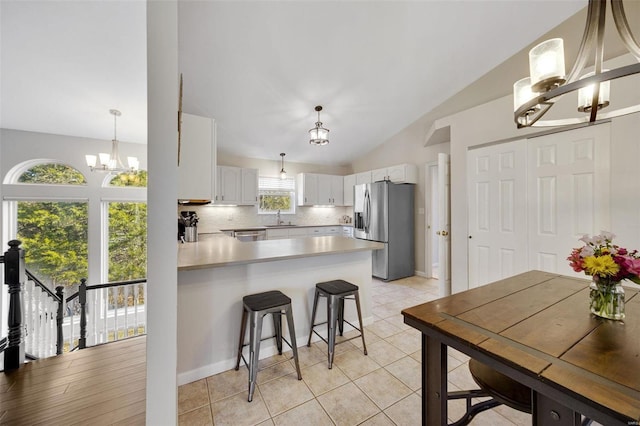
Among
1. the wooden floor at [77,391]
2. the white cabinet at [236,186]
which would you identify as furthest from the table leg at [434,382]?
the white cabinet at [236,186]

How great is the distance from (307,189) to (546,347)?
16.8 feet

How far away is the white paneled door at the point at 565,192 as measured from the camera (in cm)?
233

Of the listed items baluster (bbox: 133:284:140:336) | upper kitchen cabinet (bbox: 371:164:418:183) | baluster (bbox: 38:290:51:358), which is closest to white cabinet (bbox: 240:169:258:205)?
baluster (bbox: 133:284:140:336)

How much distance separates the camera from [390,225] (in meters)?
4.46

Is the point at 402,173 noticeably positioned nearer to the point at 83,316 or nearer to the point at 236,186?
the point at 236,186

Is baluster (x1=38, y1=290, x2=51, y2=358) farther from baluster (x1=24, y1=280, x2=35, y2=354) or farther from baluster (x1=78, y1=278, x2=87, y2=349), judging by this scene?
baluster (x1=78, y1=278, x2=87, y2=349)

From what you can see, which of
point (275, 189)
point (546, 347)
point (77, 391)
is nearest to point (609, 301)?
point (546, 347)

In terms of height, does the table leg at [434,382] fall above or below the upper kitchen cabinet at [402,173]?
below

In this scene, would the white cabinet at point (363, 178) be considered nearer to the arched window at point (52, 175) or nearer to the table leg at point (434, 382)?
the table leg at point (434, 382)

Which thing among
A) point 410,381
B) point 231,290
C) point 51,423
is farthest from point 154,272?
point 410,381

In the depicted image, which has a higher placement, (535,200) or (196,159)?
(196,159)

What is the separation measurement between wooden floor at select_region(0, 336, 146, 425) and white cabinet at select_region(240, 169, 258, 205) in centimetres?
333

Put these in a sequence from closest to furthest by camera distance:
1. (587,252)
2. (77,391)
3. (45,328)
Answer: (587,252), (77,391), (45,328)

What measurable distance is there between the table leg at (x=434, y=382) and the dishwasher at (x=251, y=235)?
13.6 feet
